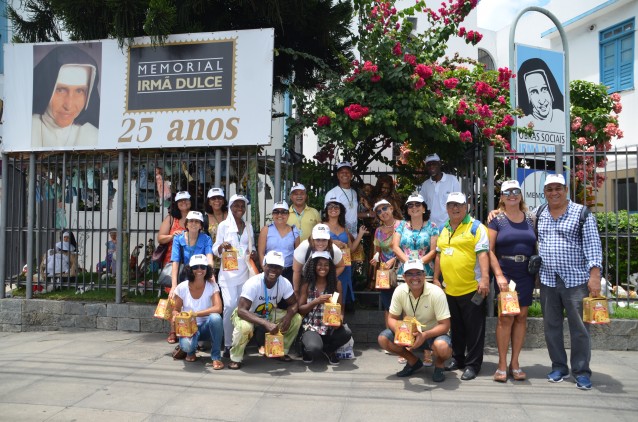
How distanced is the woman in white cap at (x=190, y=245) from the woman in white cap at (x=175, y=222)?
0.45 metres

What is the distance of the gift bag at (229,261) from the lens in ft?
19.6

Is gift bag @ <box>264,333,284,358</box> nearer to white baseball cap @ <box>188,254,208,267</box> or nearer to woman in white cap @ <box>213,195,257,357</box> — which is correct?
woman in white cap @ <box>213,195,257,357</box>

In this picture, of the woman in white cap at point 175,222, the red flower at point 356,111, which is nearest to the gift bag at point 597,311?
the red flower at point 356,111

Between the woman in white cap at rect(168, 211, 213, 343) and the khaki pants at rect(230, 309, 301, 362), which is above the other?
the woman in white cap at rect(168, 211, 213, 343)

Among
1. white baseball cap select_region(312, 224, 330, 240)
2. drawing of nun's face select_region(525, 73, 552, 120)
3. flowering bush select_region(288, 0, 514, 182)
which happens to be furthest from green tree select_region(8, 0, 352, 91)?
white baseball cap select_region(312, 224, 330, 240)

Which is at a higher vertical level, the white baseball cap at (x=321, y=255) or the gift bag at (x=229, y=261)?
the white baseball cap at (x=321, y=255)

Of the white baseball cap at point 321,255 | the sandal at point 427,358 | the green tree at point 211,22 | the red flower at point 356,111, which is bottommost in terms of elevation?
the sandal at point 427,358

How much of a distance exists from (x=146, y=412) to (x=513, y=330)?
11.3 ft

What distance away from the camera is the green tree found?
7.79 metres

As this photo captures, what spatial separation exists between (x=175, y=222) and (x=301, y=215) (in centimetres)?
164

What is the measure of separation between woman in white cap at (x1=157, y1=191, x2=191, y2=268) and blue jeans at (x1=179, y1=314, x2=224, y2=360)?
1.43 m

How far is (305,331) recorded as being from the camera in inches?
232

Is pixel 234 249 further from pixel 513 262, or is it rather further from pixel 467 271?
pixel 513 262

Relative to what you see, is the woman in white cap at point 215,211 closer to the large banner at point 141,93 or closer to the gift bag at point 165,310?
the gift bag at point 165,310
